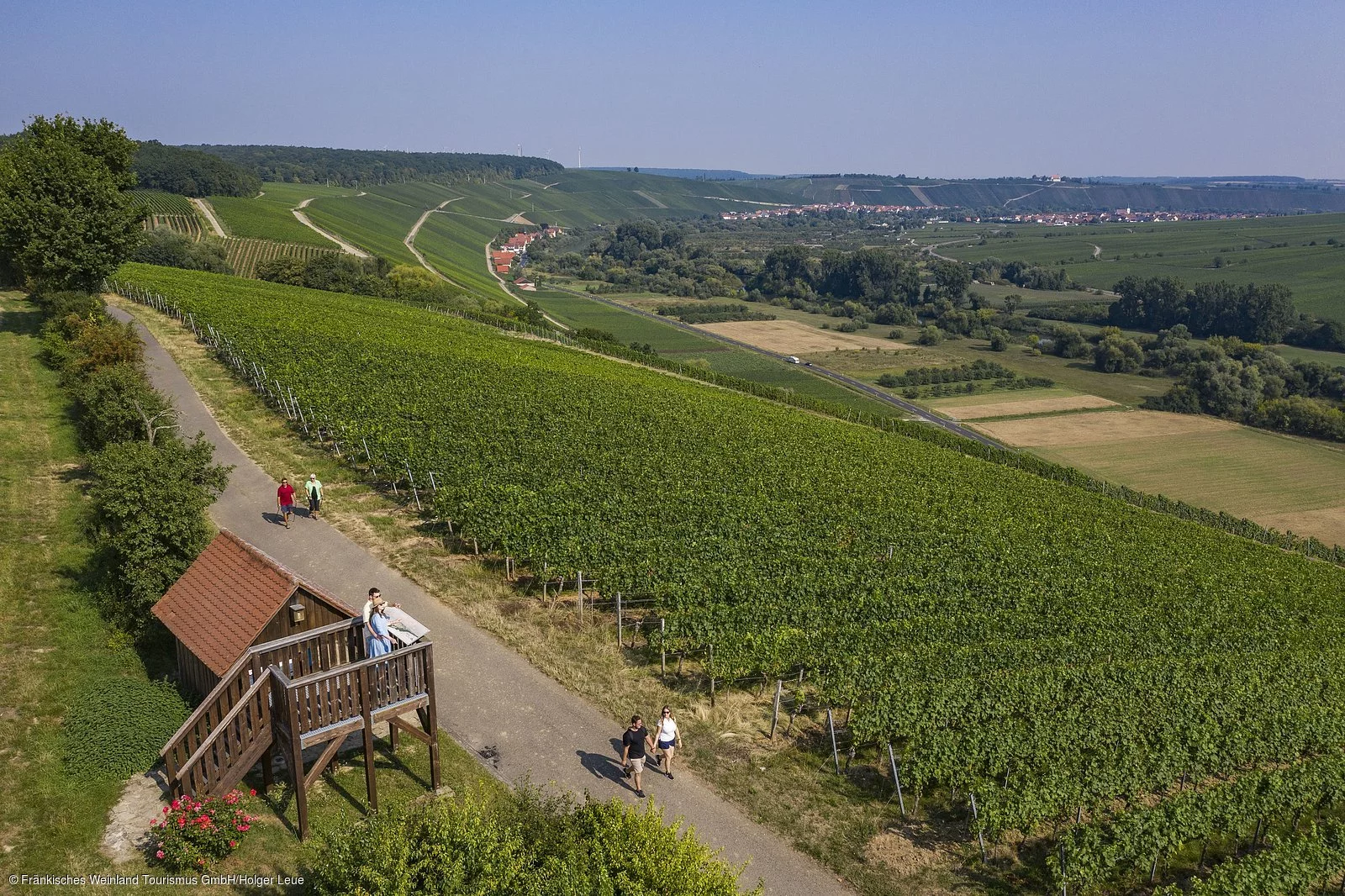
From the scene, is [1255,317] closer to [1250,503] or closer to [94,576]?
[1250,503]

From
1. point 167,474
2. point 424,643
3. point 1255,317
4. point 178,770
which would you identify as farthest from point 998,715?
point 1255,317

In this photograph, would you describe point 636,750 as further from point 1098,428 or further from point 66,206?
point 1098,428

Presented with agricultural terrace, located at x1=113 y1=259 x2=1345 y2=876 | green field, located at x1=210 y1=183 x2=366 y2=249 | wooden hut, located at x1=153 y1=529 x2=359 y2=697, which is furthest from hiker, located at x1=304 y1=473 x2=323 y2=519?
green field, located at x1=210 y1=183 x2=366 y2=249

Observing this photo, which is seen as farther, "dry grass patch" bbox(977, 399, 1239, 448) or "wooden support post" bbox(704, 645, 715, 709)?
"dry grass patch" bbox(977, 399, 1239, 448)

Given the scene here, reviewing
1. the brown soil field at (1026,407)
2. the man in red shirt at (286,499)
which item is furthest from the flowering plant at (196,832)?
the brown soil field at (1026,407)

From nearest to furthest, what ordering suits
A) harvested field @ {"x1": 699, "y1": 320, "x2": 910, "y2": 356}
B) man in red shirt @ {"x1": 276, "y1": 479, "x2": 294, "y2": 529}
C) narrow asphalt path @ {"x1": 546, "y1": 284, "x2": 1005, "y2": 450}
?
man in red shirt @ {"x1": 276, "y1": 479, "x2": 294, "y2": 529}, narrow asphalt path @ {"x1": 546, "y1": 284, "x2": 1005, "y2": 450}, harvested field @ {"x1": 699, "y1": 320, "x2": 910, "y2": 356}

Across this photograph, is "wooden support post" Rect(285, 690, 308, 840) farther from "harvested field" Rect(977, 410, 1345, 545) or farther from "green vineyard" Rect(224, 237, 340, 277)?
"green vineyard" Rect(224, 237, 340, 277)
